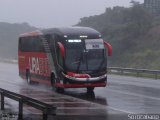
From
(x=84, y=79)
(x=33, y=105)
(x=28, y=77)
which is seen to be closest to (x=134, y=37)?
(x=28, y=77)

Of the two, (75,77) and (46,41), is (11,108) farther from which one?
(46,41)

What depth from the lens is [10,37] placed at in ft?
429

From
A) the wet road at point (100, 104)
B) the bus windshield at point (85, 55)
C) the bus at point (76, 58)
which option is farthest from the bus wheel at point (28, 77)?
the bus windshield at point (85, 55)

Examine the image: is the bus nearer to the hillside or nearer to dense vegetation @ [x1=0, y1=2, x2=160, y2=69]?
dense vegetation @ [x1=0, y1=2, x2=160, y2=69]

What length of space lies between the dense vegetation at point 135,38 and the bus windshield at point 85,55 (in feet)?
99.6

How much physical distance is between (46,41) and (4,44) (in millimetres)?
94182

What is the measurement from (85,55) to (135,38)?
46440 mm

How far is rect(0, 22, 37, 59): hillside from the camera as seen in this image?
113m

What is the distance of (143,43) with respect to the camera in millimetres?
69000

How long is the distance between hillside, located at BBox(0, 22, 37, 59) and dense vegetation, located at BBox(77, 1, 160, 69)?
3548 centimetres

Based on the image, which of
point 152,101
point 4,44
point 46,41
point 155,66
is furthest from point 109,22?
point 152,101

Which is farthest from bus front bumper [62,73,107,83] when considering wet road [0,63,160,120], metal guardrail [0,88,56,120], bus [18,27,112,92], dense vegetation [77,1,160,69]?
dense vegetation [77,1,160,69]

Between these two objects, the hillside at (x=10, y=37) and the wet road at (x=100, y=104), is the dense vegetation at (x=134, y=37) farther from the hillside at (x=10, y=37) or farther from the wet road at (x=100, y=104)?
the wet road at (x=100, y=104)

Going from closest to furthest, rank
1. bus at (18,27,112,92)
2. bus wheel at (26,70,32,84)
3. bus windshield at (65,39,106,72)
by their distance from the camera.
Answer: bus at (18,27,112,92)
bus windshield at (65,39,106,72)
bus wheel at (26,70,32,84)
